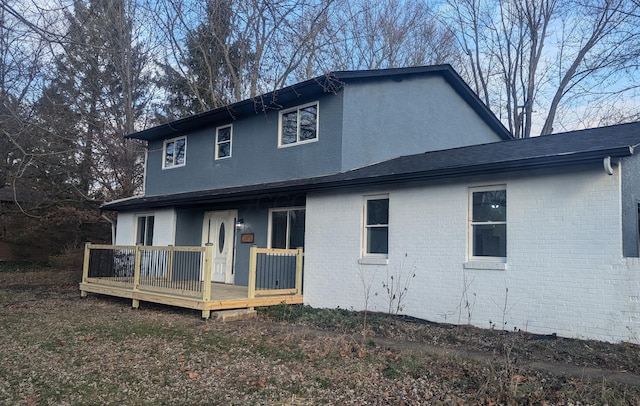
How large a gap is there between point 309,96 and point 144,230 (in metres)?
8.36

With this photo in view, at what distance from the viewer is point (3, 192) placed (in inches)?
1166

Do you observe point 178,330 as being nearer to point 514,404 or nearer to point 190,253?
point 190,253

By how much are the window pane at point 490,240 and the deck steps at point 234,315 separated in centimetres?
472

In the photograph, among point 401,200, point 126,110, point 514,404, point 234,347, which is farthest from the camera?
point 126,110

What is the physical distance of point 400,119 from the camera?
13.5 m

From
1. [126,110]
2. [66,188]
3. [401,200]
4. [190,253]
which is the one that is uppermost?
[126,110]

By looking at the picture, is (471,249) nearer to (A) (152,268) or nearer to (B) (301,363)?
(B) (301,363)

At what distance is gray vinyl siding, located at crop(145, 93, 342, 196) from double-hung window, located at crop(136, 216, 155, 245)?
1045 millimetres

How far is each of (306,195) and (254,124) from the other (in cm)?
351

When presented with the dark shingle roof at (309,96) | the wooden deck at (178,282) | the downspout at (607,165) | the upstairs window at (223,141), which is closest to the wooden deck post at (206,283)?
the wooden deck at (178,282)

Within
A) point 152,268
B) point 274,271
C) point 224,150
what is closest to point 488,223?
point 274,271

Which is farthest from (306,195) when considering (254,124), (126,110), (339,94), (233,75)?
(126,110)

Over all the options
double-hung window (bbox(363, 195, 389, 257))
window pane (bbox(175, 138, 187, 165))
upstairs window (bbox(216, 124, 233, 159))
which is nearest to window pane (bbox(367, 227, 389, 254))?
double-hung window (bbox(363, 195, 389, 257))

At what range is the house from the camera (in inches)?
305
